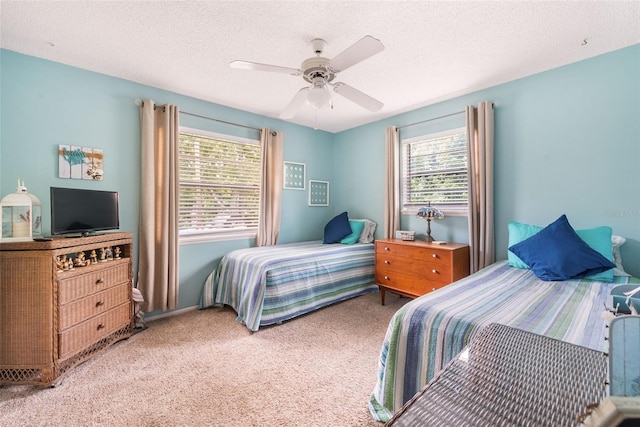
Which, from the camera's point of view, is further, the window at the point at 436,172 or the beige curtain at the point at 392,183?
the beige curtain at the point at 392,183

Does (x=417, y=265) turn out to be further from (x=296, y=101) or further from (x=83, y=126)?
(x=83, y=126)

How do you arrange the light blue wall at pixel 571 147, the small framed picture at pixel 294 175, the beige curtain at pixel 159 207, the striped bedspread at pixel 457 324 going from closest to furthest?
the striped bedspread at pixel 457 324, the light blue wall at pixel 571 147, the beige curtain at pixel 159 207, the small framed picture at pixel 294 175

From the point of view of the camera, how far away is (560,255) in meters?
2.09

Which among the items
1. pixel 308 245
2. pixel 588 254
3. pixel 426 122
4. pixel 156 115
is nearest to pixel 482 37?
pixel 426 122

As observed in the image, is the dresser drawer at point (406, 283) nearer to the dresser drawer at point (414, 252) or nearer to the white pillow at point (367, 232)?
the dresser drawer at point (414, 252)

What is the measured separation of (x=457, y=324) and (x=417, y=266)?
5.67 feet

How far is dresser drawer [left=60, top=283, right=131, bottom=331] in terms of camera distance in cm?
204

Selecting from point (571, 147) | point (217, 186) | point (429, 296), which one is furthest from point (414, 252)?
point (217, 186)

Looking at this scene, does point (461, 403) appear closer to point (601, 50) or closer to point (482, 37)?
point (482, 37)

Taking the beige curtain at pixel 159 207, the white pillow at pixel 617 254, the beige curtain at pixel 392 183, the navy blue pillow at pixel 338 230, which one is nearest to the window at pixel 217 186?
the beige curtain at pixel 159 207

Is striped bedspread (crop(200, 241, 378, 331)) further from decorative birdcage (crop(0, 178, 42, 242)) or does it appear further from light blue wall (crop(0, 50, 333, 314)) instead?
decorative birdcage (crop(0, 178, 42, 242))

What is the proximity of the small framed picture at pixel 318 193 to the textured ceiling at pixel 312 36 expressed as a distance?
1891mm

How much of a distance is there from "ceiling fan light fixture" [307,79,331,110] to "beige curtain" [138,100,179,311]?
5.92ft

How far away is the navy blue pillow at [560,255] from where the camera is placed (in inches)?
80.1
